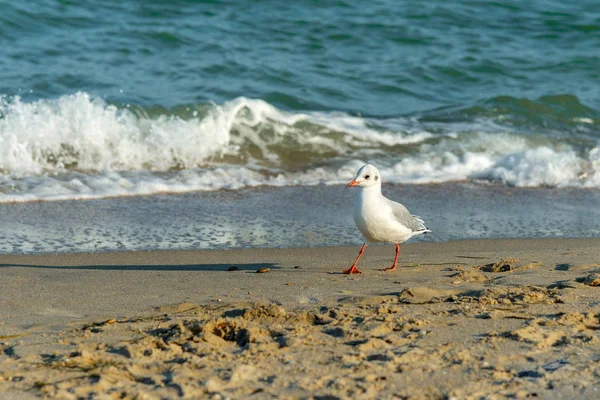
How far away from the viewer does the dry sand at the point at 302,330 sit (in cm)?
291

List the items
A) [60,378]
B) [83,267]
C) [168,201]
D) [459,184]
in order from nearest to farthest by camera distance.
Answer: [60,378], [83,267], [168,201], [459,184]

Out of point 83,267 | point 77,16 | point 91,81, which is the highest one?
point 77,16

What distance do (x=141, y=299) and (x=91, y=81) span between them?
714cm

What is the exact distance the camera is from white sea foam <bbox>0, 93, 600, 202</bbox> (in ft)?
27.3

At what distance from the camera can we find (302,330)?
3.48 m

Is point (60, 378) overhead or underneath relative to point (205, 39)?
underneath

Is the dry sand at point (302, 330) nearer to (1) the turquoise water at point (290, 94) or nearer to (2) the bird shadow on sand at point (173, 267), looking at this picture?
(2) the bird shadow on sand at point (173, 267)

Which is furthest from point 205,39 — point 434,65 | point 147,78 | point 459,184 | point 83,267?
point 83,267

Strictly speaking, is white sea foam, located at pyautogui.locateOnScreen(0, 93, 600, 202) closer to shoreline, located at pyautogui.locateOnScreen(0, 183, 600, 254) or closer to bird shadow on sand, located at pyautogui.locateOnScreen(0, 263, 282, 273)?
shoreline, located at pyautogui.locateOnScreen(0, 183, 600, 254)

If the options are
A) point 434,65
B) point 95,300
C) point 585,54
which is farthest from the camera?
point 585,54

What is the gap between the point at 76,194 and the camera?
7.50m

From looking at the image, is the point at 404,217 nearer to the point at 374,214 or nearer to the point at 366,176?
the point at 374,214

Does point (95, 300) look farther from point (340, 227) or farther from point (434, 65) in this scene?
point (434, 65)

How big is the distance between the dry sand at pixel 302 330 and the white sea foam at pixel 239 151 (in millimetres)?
3123
